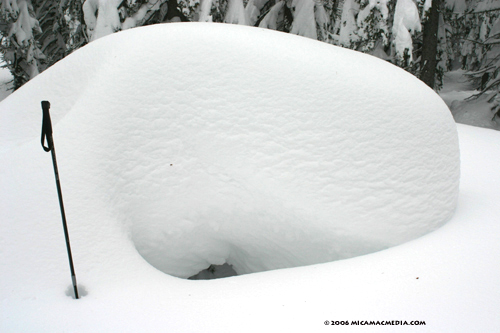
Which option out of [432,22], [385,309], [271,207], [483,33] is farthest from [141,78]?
[483,33]

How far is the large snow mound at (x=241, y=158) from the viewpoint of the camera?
217cm

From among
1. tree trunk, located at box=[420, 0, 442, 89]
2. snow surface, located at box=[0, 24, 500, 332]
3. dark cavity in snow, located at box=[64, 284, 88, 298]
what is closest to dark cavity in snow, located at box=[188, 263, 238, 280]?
snow surface, located at box=[0, 24, 500, 332]

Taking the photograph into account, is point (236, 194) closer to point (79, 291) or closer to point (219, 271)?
point (219, 271)

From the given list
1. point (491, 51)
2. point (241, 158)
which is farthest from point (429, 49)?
point (241, 158)

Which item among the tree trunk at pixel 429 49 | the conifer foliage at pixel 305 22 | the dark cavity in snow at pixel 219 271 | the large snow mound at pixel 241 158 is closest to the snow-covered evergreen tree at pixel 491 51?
the conifer foliage at pixel 305 22

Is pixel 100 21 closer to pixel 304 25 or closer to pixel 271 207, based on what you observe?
pixel 304 25

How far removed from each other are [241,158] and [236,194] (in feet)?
0.76

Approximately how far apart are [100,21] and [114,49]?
16.9 feet

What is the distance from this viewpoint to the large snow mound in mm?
2174

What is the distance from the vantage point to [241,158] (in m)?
2.30

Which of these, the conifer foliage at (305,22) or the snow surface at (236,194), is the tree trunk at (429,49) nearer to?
the conifer foliage at (305,22)

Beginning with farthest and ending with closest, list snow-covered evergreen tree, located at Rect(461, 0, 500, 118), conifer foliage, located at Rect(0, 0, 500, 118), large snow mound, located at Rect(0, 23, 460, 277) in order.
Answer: snow-covered evergreen tree, located at Rect(461, 0, 500, 118) < conifer foliage, located at Rect(0, 0, 500, 118) < large snow mound, located at Rect(0, 23, 460, 277)

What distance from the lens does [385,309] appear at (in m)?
1.64

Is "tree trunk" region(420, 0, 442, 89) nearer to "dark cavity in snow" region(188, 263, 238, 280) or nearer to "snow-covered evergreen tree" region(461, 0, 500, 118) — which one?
"snow-covered evergreen tree" region(461, 0, 500, 118)
